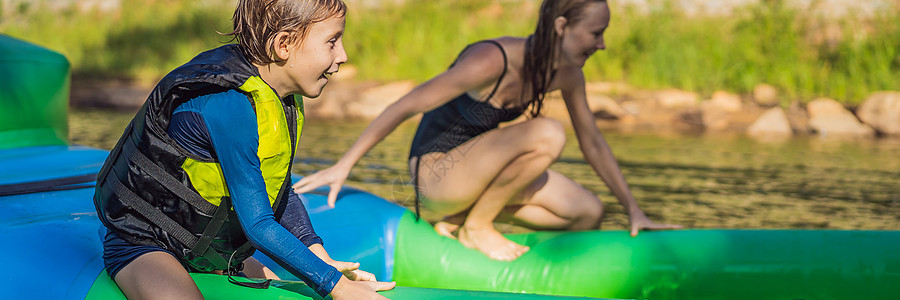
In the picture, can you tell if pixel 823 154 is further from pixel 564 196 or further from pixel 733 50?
pixel 564 196

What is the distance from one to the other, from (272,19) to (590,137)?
1.41m

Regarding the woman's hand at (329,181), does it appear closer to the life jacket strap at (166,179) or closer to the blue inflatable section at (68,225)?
the blue inflatable section at (68,225)

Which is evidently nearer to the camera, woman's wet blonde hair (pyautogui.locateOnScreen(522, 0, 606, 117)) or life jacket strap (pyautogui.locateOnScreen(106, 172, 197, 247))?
life jacket strap (pyautogui.locateOnScreen(106, 172, 197, 247))

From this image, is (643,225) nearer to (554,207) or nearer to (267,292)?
(554,207)

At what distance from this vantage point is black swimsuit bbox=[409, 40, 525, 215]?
2.65m

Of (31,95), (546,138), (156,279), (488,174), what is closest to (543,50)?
(546,138)

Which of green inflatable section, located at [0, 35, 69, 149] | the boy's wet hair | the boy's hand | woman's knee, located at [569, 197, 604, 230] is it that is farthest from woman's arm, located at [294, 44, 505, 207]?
green inflatable section, located at [0, 35, 69, 149]

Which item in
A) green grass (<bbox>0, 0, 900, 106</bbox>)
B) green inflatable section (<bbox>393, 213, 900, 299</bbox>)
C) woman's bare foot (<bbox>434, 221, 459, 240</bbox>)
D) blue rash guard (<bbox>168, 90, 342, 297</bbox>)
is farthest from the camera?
green grass (<bbox>0, 0, 900, 106</bbox>)

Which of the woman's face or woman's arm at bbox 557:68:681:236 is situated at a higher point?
the woman's face

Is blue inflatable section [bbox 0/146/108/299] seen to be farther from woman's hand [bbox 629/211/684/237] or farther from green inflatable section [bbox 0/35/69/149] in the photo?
woman's hand [bbox 629/211/684/237]

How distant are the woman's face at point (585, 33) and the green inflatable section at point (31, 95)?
161 centimetres

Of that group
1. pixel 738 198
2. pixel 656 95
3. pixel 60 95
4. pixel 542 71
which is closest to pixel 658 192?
pixel 738 198

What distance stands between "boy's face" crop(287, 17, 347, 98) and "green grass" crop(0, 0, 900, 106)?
21.8ft

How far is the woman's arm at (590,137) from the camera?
2.68 m
